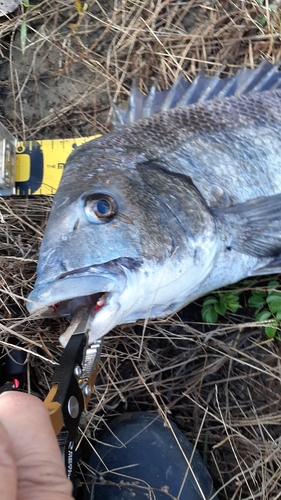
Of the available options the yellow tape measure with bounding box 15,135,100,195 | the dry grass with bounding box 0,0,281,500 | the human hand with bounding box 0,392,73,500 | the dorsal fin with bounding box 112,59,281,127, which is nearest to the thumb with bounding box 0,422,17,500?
the human hand with bounding box 0,392,73,500

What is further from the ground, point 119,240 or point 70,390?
point 119,240

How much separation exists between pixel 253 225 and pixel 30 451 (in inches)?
52.4

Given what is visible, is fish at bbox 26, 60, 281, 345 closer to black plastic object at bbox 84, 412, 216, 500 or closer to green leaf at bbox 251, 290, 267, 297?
green leaf at bbox 251, 290, 267, 297

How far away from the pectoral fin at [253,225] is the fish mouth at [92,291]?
57cm

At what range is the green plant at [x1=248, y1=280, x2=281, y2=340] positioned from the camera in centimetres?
232

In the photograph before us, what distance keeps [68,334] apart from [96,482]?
1.18 metres

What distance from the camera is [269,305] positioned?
92.7 inches

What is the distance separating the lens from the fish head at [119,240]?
1.54 metres

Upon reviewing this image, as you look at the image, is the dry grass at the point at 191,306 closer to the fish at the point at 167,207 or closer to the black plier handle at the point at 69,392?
the fish at the point at 167,207

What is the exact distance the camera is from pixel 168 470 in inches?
91.7

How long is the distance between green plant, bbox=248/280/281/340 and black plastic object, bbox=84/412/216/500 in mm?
754

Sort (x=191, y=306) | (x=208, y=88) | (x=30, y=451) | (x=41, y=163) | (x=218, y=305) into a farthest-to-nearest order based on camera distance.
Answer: (x=41, y=163)
(x=191, y=306)
(x=218, y=305)
(x=208, y=88)
(x=30, y=451)

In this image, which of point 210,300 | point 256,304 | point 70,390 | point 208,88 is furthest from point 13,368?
point 208,88

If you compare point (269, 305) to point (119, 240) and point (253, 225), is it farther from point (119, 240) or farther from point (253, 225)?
point (119, 240)
